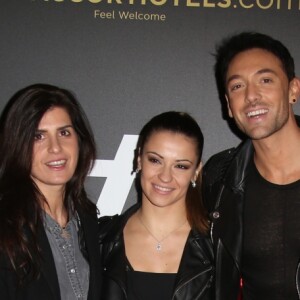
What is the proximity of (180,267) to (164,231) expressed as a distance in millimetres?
284

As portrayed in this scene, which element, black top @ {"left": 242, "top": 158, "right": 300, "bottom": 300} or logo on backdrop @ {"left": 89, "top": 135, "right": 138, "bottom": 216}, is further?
logo on backdrop @ {"left": 89, "top": 135, "right": 138, "bottom": 216}

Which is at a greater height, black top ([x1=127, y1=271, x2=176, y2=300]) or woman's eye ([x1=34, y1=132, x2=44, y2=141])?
woman's eye ([x1=34, y1=132, x2=44, y2=141])

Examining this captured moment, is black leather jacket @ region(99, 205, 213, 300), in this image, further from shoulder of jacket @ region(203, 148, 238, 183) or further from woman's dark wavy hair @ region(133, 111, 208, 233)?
shoulder of jacket @ region(203, 148, 238, 183)

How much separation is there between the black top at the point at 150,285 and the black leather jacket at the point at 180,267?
0.04 metres

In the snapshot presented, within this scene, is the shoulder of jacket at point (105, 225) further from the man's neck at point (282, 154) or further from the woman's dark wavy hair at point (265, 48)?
the woman's dark wavy hair at point (265, 48)

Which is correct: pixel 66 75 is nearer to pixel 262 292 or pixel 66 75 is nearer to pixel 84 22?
pixel 84 22

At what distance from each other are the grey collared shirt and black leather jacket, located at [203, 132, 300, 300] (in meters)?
0.71

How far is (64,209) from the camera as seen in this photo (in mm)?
2318

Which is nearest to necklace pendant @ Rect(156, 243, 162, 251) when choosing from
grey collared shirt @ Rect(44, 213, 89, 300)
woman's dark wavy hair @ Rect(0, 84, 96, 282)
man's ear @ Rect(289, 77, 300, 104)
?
grey collared shirt @ Rect(44, 213, 89, 300)

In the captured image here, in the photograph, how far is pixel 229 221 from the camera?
7.75 ft

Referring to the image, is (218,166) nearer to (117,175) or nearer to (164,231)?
(164,231)

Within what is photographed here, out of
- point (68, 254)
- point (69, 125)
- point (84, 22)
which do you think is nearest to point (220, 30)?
point (84, 22)

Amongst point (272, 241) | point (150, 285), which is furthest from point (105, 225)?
point (272, 241)

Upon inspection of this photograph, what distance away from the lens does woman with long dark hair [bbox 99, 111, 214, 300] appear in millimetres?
→ 2211
